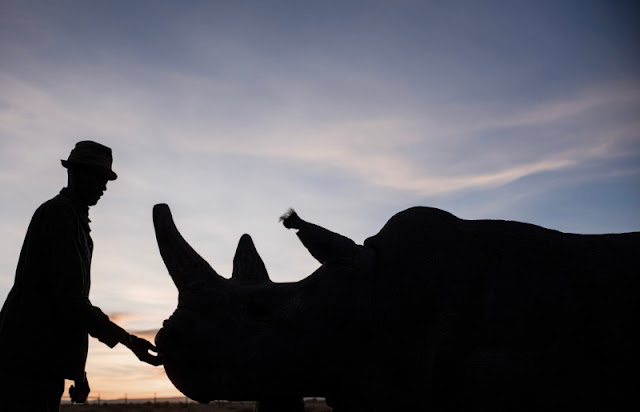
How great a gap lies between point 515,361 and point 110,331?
241 centimetres

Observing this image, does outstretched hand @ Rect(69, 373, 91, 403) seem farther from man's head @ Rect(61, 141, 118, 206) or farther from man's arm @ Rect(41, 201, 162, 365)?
man's head @ Rect(61, 141, 118, 206)

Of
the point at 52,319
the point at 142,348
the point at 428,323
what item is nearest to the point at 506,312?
the point at 428,323

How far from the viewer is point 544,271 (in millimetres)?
2963

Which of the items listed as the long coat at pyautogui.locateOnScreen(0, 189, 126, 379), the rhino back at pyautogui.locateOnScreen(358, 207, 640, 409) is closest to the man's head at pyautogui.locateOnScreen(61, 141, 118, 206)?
the long coat at pyautogui.locateOnScreen(0, 189, 126, 379)

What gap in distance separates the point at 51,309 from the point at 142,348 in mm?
671

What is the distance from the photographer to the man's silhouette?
3.73m

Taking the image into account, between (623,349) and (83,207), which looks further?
(83,207)

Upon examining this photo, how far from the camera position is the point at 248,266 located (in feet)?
12.9

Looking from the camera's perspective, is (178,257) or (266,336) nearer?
(266,336)

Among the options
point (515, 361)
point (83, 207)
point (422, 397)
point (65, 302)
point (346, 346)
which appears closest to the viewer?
point (515, 361)

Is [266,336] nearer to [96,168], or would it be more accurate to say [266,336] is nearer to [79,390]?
[79,390]

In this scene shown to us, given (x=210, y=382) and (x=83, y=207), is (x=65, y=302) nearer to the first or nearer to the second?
(x=83, y=207)

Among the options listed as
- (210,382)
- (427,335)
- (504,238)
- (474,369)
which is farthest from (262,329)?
(504,238)

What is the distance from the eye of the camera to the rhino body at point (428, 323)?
2.72 metres
